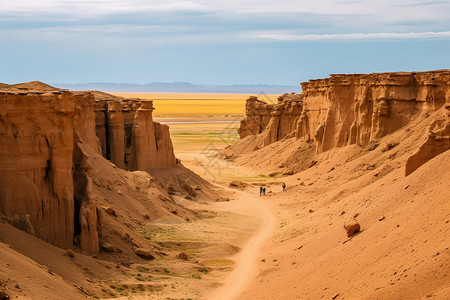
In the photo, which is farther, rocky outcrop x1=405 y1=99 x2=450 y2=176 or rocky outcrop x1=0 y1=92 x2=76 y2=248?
rocky outcrop x1=405 y1=99 x2=450 y2=176

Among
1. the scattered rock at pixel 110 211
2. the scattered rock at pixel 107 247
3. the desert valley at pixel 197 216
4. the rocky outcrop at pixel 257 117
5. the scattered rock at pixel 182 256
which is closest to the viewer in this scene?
the desert valley at pixel 197 216

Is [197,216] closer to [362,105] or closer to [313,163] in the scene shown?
[362,105]

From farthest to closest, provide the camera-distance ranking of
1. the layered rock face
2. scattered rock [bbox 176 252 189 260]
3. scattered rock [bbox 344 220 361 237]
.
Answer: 1. scattered rock [bbox 176 252 189 260]
2. scattered rock [bbox 344 220 361 237]
3. the layered rock face

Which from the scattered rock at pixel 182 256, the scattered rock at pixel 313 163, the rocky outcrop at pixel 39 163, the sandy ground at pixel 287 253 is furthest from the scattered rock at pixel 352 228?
the scattered rock at pixel 313 163

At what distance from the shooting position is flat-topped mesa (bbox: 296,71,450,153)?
45291 mm

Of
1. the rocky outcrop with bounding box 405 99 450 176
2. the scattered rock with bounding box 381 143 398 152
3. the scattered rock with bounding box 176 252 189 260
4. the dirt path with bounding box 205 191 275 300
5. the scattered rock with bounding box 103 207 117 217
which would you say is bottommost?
the dirt path with bounding box 205 191 275 300

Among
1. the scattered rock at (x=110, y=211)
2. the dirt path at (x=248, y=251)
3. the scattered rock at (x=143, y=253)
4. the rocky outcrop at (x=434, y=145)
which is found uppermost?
the rocky outcrop at (x=434, y=145)

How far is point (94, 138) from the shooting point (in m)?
38.5

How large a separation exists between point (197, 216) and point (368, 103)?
65.6 feet

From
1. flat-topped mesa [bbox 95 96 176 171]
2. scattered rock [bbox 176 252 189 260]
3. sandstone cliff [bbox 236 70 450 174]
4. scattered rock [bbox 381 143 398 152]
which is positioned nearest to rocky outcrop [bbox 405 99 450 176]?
scattered rock [bbox 176 252 189 260]

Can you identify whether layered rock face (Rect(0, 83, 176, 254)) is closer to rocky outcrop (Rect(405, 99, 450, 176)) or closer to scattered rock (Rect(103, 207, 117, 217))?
scattered rock (Rect(103, 207, 117, 217))

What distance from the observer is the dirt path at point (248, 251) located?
75.5 feet

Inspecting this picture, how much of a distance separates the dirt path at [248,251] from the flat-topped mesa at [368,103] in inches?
409

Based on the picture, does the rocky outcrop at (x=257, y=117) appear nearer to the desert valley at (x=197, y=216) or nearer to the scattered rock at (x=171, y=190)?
the desert valley at (x=197, y=216)
